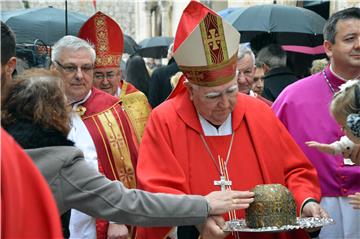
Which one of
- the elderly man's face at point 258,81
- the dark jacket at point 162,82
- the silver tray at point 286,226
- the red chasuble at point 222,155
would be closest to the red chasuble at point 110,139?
the red chasuble at point 222,155

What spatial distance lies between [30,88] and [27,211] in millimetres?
1335

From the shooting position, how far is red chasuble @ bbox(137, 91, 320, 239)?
4.16 meters

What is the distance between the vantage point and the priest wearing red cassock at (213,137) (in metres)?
4.16

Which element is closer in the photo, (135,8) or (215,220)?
(215,220)

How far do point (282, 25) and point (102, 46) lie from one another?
4.24m

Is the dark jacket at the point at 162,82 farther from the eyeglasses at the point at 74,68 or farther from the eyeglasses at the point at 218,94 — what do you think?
the eyeglasses at the point at 218,94

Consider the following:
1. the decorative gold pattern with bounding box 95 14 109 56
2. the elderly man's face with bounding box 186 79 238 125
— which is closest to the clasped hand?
the elderly man's face with bounding box 186 79 238 125

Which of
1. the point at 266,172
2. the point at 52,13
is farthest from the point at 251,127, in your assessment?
the point at 52,13

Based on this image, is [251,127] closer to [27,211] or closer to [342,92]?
[342,92]

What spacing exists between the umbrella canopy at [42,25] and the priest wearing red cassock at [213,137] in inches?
199

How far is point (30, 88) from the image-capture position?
3.24 m

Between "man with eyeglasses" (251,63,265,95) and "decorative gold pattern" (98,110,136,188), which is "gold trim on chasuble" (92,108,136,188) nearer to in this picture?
"decorative gold pattern" (98,110,136,188)

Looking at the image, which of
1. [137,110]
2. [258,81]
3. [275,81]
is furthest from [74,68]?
[275,81]

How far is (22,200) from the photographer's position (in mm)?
1931
